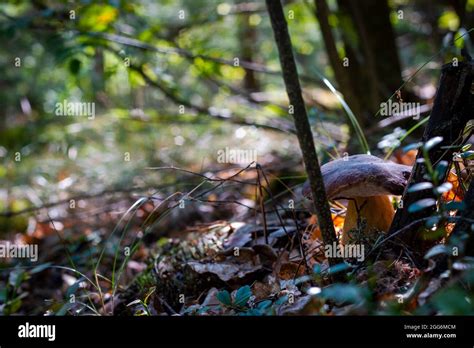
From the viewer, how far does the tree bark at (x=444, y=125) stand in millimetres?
2135

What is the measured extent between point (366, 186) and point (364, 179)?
4cm

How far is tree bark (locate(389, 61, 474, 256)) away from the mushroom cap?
0.22 feet

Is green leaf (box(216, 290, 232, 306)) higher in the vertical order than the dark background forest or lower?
lower

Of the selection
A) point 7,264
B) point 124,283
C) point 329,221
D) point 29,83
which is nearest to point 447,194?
point 329,221

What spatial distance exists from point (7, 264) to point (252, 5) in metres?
3.58

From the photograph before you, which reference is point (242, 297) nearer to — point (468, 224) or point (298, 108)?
point (298, 108)

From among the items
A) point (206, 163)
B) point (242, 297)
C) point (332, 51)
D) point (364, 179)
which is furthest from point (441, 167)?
point (206, 163)

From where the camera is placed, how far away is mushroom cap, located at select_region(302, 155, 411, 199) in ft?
7.13

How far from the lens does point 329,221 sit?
7.26ft

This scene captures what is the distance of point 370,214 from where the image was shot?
2.48m

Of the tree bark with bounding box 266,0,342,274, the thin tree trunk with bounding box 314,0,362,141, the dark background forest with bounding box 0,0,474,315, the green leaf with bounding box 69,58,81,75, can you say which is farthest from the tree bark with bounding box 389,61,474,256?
the green leaf with bounding box 69,58,81,75

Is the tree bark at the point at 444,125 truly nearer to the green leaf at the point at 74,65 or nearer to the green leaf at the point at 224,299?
the green leaf at the point at 224,299

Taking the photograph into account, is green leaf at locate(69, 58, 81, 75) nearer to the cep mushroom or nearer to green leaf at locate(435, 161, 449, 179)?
the cep mushroom
